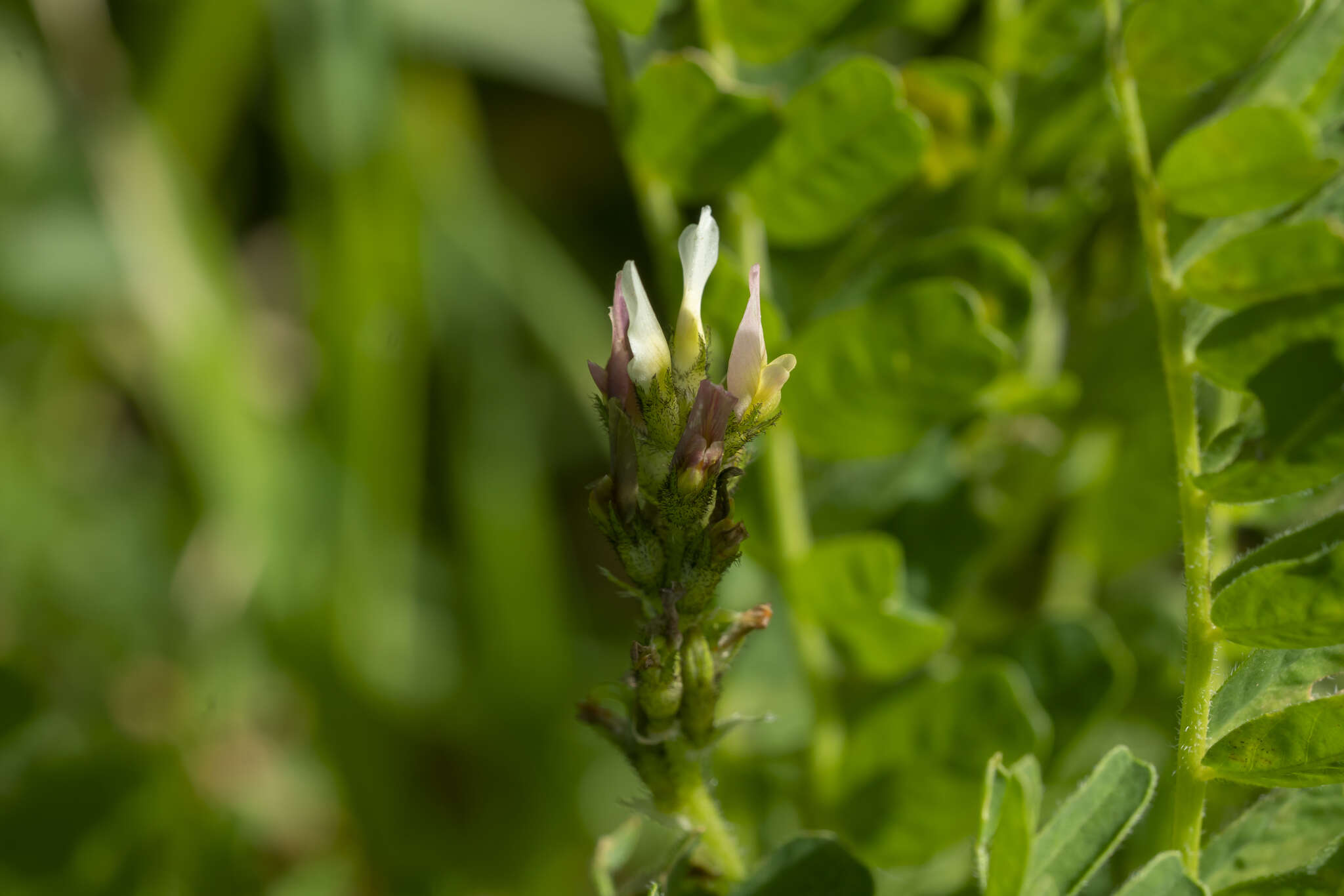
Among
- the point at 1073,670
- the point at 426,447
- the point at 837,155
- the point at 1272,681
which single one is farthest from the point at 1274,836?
the point at 426,447

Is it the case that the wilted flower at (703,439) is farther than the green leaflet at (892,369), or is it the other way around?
the green leaflet at (892,369)

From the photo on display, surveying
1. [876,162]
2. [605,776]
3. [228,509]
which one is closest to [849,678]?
[876,162]

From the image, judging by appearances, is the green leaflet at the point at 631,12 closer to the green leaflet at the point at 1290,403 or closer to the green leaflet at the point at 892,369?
the green leaflet at the point at 892,369

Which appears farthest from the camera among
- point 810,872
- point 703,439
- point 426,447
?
point 426,447

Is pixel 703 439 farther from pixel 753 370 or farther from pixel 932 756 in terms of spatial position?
pixel 932 756

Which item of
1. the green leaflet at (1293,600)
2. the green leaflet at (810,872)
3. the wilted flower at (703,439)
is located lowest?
the green leaflet at (810,872)

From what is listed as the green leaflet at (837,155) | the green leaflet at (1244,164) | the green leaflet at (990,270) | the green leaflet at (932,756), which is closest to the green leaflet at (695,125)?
the green leaflet at (837,155)
